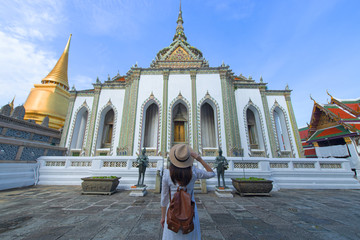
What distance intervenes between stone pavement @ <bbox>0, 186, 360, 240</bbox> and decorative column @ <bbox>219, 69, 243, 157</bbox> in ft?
20.0

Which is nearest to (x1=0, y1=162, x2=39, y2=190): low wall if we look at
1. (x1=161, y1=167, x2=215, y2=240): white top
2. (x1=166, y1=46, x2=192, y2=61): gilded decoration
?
(x1=161, y1=167, x2=215, y2=240): white top

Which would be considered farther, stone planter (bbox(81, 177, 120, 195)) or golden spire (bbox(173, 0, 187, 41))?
golden spire (bbox(173, 0, 187, 41))

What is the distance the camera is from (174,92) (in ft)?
38.8

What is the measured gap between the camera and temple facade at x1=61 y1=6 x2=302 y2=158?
10719 mm

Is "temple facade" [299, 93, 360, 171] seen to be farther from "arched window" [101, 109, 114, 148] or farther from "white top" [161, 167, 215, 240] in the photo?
"arched window" [101, 109, 114, 148]

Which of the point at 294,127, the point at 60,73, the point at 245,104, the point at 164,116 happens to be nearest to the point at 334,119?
the point at 294,127

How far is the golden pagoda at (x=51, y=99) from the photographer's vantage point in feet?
50.1

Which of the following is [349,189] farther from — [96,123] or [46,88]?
[46,88]

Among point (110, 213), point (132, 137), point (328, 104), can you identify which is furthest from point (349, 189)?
point (132, 137)

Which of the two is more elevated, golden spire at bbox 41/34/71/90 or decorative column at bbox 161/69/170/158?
golden spire at bbox 41/34/71/90

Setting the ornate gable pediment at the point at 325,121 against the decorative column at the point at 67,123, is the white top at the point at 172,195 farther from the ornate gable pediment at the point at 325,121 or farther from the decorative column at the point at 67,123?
the ornate gable pediment at the point at 325,121

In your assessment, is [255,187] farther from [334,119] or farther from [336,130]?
[334,119]

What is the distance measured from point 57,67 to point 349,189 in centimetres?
3014

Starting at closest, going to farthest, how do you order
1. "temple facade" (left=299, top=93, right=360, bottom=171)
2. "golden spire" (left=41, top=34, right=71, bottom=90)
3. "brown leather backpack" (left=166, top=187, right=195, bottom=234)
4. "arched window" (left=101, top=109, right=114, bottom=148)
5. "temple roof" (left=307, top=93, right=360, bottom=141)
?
"brown leather backpack" (left=166, top=187, right=195, bottom=234), "temple facade" (left=299, top=93, right=360, bottom=171), "temple roof" (left=307, top=93, right=360, bottom=141), "arched window" (left=101, top=109, right=114, bottom=148), "golden spire" (left=41, top=34, right=71, bottom=90)
